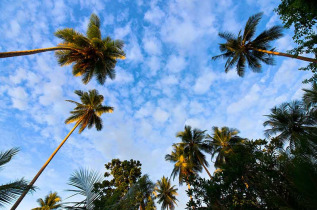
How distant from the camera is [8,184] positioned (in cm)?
390

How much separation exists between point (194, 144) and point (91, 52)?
20239 millimetres

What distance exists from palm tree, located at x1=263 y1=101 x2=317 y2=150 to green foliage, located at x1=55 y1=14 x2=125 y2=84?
19.4 meters

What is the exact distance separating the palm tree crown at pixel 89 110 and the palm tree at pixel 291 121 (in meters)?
21.3

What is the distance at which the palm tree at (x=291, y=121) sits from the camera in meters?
17.5

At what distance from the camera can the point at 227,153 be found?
59.4ft

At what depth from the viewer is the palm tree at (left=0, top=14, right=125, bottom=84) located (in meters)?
13.1

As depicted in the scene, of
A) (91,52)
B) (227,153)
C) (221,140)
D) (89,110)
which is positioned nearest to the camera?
(91,52)

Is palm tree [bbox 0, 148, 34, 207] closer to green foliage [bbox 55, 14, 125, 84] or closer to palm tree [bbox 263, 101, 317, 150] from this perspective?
green foliage [bbox 55, 14, 125, 84]

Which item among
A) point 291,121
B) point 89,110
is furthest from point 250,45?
point 89,110

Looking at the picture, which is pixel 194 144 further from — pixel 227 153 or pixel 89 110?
pixel 89 110

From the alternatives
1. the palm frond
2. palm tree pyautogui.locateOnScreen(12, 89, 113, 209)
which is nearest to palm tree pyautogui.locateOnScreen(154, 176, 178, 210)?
palm tree pyautogui.locateOnScreen(12, 89, 113, 209)

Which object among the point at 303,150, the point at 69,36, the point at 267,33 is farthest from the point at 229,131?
the point at 69,36

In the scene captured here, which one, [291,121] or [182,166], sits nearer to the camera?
[291,121]

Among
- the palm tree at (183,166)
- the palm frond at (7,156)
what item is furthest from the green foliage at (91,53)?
the palm tree at (183,166)
